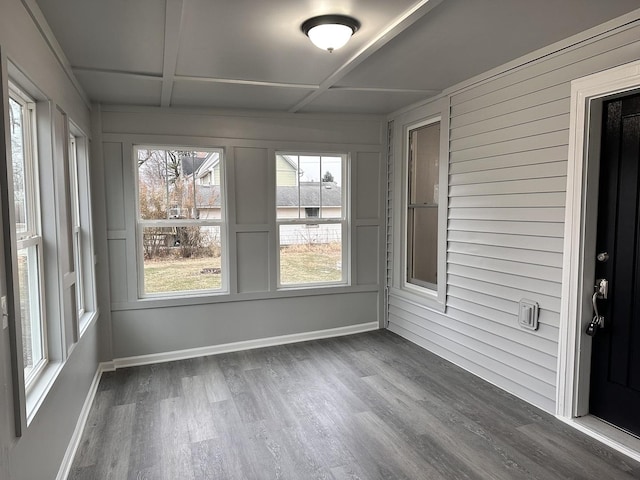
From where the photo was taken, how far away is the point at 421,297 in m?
4.34

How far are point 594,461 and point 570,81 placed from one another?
2.29m

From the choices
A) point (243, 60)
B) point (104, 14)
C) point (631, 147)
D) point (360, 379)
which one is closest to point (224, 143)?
point (243, 60)

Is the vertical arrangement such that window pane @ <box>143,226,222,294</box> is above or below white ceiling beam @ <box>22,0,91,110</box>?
below

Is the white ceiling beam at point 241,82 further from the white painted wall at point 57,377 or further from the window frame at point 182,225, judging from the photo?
the window frame at point 182,225

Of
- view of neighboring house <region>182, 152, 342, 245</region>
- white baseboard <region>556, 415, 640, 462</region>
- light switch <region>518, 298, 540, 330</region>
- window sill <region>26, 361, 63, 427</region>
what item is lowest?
white baseboard <region>556, 415, 640, 462</region>

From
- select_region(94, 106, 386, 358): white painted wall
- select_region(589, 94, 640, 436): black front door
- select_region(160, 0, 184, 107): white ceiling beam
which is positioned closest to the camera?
select_region(160, 0, 184, 107): white ceiling beam

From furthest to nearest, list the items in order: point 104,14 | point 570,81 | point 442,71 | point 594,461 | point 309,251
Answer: point 309,251
point 442,71
point 570,81
point 594,461
point 104,14

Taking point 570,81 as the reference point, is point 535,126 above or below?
below

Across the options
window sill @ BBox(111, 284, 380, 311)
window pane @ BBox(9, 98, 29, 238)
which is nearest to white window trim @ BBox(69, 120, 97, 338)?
window sill @ BBox(111, 284, 380, 311)

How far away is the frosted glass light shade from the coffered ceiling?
8 cm

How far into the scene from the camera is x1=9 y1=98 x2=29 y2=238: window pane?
6.73 feet

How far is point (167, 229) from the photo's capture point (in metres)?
4.20

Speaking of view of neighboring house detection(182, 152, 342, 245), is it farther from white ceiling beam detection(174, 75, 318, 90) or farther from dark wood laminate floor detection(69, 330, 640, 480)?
dark wood laminate floor detection(69, 330, 640, 480)

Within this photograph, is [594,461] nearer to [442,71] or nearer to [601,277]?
[601,277]
